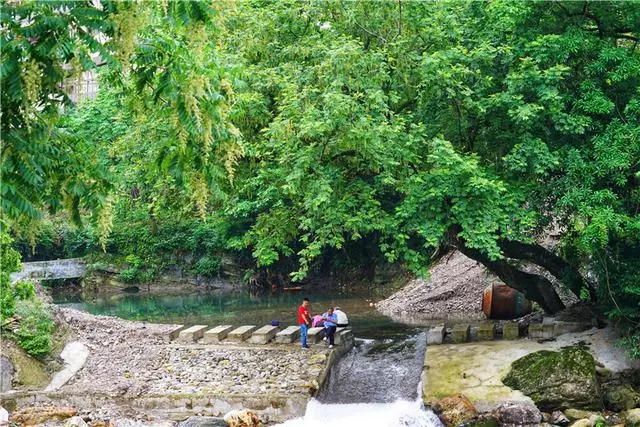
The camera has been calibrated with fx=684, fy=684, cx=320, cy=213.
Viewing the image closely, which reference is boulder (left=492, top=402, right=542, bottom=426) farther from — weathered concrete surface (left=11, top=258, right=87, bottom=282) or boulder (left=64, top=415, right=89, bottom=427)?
weathered concrete surface (left=11, top=258, right=87, bottom=282)

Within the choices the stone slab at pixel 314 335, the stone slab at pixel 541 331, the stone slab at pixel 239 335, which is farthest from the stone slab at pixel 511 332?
the stone slab at pixel 239 335

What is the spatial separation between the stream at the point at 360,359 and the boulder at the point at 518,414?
1110mm

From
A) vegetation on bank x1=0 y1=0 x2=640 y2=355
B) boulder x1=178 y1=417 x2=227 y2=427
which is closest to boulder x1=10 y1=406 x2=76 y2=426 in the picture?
boulder x1=178 y1=417 x2=227 y2=427

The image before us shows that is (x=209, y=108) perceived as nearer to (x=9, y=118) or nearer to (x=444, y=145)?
(x=9, y=118)

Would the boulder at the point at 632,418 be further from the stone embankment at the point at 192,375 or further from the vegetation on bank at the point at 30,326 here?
the vegetation on bank at the point at 30,326

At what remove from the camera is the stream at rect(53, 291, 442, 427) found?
12.8m

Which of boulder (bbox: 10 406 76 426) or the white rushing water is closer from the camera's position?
boulder (bbox: 10 406 76 426)

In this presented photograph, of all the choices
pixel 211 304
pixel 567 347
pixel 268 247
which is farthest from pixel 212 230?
pixel 567 347

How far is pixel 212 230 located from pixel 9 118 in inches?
1235

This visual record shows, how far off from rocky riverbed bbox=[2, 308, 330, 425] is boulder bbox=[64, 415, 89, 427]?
34 cm

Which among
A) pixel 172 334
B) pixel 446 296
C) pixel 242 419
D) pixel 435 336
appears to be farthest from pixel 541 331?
pixel 172 334

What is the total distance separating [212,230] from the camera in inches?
1473

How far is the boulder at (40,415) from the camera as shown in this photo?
11766 mm

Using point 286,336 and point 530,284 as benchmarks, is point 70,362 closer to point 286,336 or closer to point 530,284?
point 286,336
